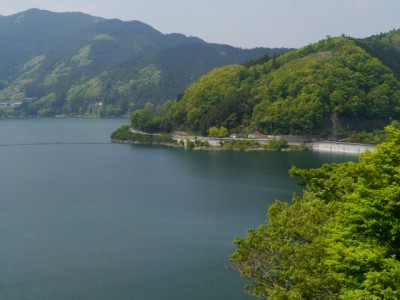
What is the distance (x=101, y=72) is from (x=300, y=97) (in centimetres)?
9258

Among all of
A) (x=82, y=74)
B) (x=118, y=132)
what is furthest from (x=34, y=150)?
(x=82, y=74)

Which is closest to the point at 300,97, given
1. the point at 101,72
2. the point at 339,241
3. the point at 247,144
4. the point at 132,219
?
the point at 247,144

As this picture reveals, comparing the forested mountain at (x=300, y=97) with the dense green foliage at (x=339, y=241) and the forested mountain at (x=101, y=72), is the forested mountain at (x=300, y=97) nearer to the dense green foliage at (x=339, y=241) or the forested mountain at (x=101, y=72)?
the forested mountain at (x=101, y=72)

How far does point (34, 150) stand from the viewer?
1933 inches

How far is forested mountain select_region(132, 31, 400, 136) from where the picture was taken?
4925cm

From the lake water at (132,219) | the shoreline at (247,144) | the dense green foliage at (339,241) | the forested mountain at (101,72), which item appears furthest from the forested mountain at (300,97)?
the dense green foliage at (339,241)

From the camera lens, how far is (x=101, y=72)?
135m

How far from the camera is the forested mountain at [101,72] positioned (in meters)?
110

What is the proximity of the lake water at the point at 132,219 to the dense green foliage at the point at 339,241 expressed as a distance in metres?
4.72

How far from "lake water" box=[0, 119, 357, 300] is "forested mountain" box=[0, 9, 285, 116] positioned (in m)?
57.1

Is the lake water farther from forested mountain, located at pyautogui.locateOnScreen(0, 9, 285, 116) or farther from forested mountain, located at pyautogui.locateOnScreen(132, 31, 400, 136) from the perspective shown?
forested mountain, located at pyautogui.locateOnScreen(0, 9, 285, 116)

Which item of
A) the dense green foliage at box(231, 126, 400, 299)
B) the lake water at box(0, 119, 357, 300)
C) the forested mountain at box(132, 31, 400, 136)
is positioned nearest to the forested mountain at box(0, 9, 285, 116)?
the forested mountain at box(132, 31, 400, 136)

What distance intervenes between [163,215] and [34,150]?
2882 centimetres

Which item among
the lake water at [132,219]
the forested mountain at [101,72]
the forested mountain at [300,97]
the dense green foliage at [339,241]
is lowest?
the lake water at [132,219]
